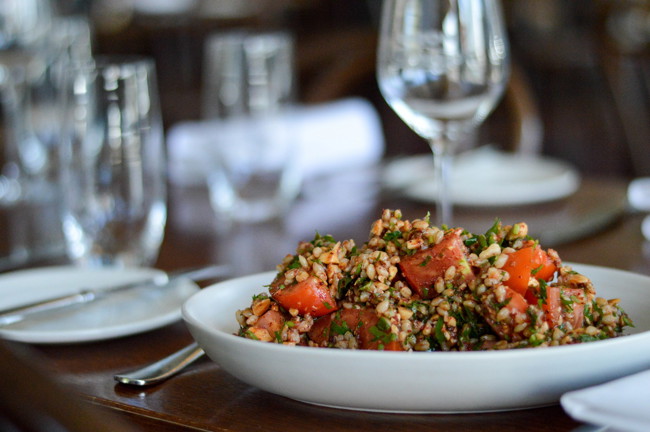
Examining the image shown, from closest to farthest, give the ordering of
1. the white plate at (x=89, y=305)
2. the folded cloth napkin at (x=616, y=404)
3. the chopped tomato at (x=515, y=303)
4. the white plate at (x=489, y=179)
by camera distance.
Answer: the folded cloth napkin at (x=616, y=404) → the chopped tomato at (x=515, y=303) → the white plate at (x=89, y=305) → the white plate at (x=489, y=179)

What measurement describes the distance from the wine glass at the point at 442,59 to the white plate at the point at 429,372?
19.9 inches

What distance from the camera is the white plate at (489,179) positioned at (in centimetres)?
135

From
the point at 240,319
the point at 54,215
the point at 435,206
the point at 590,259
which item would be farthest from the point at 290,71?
the point at 240,319

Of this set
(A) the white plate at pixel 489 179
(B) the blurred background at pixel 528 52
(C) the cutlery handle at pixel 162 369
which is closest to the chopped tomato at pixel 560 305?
(C) the cutlery handle at pixel 162 369

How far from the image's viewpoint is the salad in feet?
1.83

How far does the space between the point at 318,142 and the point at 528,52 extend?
15.4 ft

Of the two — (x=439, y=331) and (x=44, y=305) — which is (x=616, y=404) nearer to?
(x=439, y=331)

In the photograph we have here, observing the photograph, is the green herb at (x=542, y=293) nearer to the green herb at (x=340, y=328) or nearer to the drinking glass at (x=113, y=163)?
the green herb at (x=340, y=328)

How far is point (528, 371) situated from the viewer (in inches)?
20.0

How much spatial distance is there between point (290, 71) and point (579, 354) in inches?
38.9

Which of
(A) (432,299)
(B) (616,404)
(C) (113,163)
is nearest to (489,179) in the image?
(C) (113,163)

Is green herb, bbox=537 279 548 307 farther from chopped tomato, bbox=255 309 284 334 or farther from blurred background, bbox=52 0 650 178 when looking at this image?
blurred background, bbox=52 0 650 178

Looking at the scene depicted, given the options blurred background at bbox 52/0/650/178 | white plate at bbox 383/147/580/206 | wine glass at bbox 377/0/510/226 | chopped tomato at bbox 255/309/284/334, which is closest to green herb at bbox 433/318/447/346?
chopped tomato at bbox 255/309/284/334

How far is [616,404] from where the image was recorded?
0.48 metres
